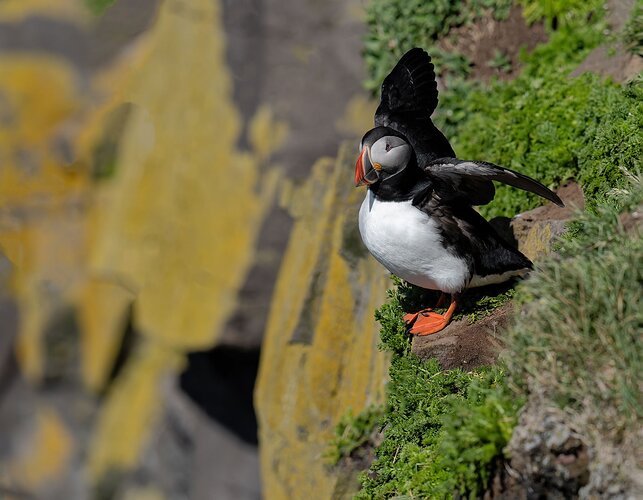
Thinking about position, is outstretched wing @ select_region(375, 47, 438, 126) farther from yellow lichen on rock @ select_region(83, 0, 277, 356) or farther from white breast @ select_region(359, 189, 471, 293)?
yellow lichen on rock @ select_region(83, 0, 277, 356)

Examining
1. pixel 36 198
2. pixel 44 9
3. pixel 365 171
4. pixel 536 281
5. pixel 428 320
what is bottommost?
pixel 36 198

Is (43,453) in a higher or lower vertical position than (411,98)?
lower

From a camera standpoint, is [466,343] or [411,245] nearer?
[411,245]

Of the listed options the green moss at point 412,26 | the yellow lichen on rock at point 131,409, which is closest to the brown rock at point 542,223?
the green moss at point 412,26

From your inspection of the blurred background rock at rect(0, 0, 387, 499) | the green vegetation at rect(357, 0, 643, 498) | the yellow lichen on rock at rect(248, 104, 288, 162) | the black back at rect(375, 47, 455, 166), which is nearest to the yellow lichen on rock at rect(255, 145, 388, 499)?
the blurred background rock at rect(0, 0, 387, 499)

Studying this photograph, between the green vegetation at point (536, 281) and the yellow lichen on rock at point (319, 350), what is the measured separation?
2.79 feet

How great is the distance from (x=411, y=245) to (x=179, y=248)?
17.6 ft

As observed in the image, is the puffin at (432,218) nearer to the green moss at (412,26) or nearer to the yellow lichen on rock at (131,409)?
the green moss at (412,26)

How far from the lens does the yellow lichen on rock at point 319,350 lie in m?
6.62

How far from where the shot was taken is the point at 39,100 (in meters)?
13.1

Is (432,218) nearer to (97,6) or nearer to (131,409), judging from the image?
(131,409)

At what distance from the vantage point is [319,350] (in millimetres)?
7105

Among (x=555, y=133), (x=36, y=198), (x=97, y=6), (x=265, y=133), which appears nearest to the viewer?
(x=555, y=133)

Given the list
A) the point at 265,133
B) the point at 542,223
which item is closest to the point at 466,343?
the point at 542,223
